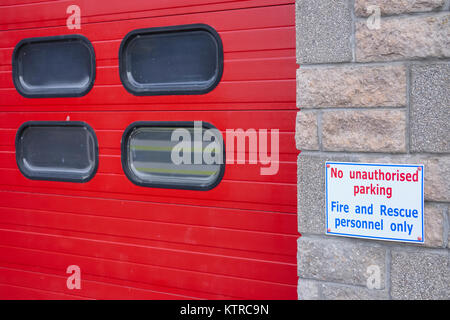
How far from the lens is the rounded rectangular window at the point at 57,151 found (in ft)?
9.74

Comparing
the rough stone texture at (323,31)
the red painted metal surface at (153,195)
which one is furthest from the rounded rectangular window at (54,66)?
the rough stone texture at (323,31)

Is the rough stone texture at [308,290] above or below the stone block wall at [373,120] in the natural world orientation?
below

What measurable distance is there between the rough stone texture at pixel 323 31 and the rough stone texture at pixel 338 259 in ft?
2.51

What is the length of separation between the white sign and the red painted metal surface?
45 cm

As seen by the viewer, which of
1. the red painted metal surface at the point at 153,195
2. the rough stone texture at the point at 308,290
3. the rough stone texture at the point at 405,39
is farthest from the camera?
the red painted metal surface at the point at 153,195

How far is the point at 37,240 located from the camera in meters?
3.18

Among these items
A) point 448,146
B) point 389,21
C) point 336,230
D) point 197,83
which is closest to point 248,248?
point 336,230

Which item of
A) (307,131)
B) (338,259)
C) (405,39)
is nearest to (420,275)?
(338,259)

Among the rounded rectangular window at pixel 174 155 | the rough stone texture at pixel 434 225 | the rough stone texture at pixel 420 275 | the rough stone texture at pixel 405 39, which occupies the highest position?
the rough stone texture at pixel 405 39

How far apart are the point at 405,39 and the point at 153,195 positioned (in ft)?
5.21

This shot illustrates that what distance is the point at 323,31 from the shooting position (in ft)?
6.54

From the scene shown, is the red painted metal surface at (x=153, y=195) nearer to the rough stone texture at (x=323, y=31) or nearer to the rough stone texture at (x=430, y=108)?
the rough stone texture at (x=323, y=31)

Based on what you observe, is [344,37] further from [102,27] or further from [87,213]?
[87,213]

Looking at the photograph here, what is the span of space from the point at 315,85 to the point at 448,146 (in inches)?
22.3
